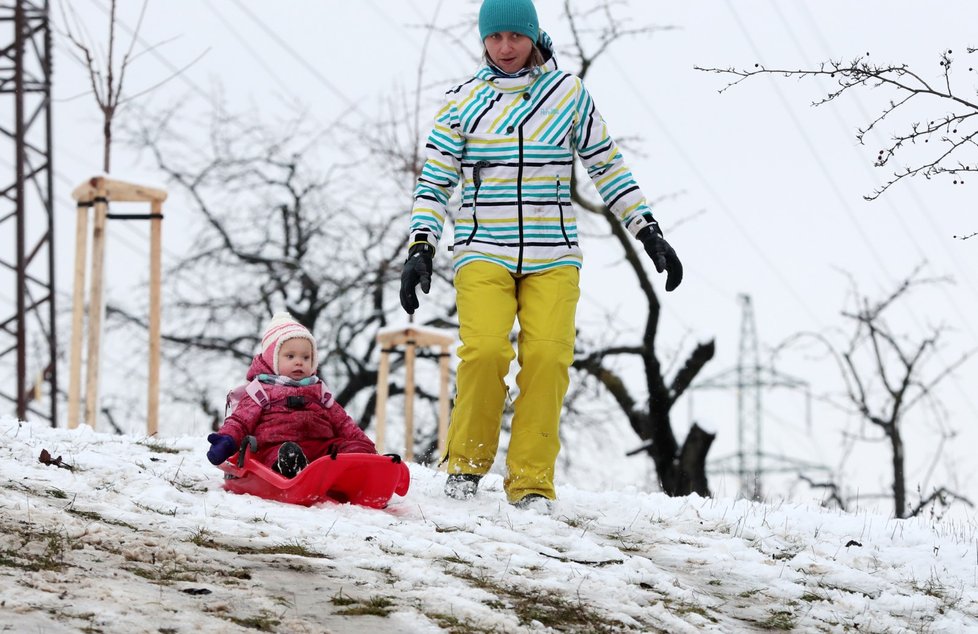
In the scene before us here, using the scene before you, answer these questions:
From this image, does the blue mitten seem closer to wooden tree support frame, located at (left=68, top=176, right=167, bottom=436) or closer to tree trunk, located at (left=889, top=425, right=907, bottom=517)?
wooden tree support frame, located at (left=68, top=176, right=167, bottom=436)

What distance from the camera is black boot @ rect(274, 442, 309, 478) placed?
5.41 m

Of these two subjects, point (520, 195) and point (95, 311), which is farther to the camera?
point (95, 311)

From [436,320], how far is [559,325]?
44.8 feet

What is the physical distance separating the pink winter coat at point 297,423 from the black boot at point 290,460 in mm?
91

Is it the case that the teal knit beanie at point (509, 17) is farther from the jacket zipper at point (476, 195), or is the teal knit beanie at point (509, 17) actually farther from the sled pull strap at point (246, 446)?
the sled pull strap at point (246, 446)

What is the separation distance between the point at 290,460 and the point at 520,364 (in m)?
1.10

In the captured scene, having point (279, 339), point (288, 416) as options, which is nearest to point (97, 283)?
point (279, 339)

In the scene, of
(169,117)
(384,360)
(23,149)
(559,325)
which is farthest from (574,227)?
(169,117)

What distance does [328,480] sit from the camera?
17.1 feet

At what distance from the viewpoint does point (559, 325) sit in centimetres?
564

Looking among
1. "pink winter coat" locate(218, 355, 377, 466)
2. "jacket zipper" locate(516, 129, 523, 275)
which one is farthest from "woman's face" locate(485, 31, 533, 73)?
"pink winter coat" locate(218, 355, 377, 466)

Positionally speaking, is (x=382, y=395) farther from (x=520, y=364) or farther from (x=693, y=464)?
(x=520, y=364)

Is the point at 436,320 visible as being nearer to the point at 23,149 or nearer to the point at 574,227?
the point at 23,149

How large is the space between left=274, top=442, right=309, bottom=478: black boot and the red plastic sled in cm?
7
